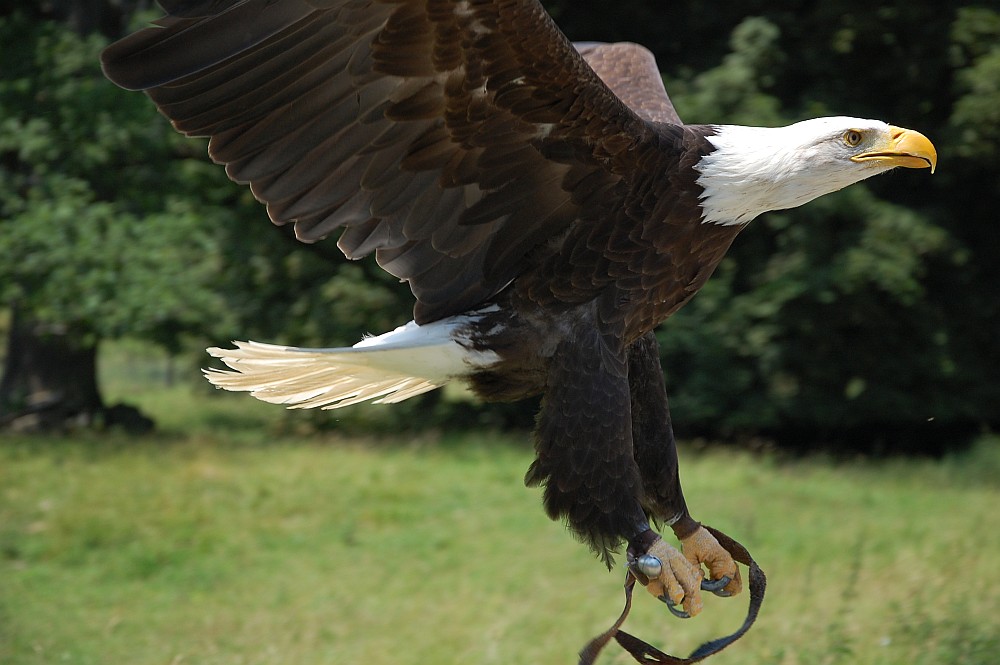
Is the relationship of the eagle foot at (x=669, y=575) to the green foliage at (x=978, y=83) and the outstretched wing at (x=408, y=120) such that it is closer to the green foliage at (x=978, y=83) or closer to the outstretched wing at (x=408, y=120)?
the outstretched wing at (x=408, y=120)

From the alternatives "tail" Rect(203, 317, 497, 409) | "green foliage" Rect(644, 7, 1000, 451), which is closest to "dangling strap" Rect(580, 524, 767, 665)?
"tail" Rect(203, 317, 497, 409)

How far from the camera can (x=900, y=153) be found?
3.17m

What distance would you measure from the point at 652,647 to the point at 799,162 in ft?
4.52

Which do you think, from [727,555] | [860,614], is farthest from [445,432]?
[727,555]

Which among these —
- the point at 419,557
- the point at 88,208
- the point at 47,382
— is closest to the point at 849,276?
the point at 419,557

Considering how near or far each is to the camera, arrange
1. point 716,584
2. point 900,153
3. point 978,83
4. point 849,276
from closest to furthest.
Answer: point 900,153, point 716,584, point 978,83, point 849,276

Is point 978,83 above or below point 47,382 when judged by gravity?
above

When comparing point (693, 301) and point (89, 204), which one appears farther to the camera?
point (89, 204)

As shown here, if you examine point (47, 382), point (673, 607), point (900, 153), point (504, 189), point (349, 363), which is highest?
point (900, 153)

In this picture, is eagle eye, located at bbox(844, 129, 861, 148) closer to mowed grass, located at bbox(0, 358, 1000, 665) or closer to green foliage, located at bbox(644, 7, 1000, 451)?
mowed grass, located at bbox(0, 358, 1000, 665)

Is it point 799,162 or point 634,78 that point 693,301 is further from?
point 799,162

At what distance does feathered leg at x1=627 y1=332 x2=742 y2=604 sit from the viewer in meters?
3.66

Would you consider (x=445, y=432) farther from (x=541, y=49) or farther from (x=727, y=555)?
(x=541, y=49)

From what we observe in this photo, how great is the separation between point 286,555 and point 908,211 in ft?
17.7
